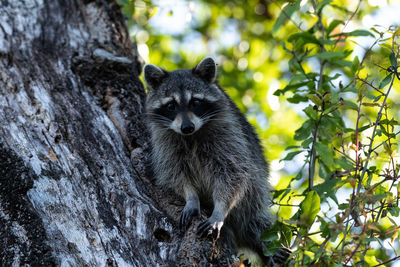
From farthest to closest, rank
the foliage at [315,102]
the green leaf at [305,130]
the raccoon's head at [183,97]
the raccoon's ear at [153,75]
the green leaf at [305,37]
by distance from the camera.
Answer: the raccoon's ear at [153,75], the raccoon's head at [183,97], the green leaf at [305,37], the green leaf at [305,130], the foliage at [315,102]

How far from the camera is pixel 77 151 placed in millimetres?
2914

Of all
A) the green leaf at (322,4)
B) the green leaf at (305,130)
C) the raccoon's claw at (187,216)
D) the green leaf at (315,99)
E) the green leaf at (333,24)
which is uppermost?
the green leaf at (333,24)

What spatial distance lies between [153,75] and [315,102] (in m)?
1.42

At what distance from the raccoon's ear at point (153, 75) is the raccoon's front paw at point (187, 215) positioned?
1.14 metres

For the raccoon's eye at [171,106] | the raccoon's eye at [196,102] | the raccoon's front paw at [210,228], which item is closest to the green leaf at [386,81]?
the raccoon's front paw at [210,228]

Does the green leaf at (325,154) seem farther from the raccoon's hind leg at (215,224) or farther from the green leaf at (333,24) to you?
the green leaf at (333,24)

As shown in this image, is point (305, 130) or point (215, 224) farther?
point (305, 130)

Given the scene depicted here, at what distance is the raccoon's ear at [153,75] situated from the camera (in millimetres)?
3607

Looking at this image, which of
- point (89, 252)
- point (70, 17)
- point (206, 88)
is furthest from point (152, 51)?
point (89, 252)

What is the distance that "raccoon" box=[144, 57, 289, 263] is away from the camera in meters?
3.27

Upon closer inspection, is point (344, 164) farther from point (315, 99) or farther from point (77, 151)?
point (77, 151)

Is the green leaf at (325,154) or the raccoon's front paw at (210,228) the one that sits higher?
the green leaf at (325,154)

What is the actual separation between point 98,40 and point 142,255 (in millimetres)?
2006

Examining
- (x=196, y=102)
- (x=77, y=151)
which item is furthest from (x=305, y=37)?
(x=77, y=151)
